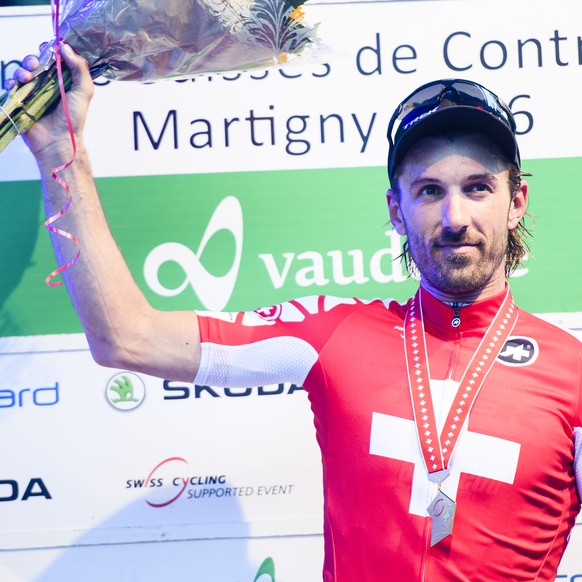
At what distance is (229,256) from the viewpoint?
251 cm

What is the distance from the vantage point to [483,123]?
182cm

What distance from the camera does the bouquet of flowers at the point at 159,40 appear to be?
1.66m

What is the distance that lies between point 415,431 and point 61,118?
102cm

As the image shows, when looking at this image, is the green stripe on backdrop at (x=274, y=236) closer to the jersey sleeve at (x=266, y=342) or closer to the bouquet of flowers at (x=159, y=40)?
the jersey sleeve at (x=266, y=342)

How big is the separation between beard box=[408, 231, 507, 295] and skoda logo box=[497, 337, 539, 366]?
0.51 feet

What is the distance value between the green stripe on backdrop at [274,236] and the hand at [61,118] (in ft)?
2.64

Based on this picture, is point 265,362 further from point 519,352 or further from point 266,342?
point 519,352

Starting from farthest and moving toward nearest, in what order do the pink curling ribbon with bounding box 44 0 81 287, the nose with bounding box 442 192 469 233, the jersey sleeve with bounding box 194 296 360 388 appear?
the jersey sleeve with bounding box 194 296 360 388
the nose with bounding box 442 192 469 233
the pink curling ribbon with bounding box 44 0 81 287

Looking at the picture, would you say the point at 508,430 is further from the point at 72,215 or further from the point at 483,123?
the point at 72,215

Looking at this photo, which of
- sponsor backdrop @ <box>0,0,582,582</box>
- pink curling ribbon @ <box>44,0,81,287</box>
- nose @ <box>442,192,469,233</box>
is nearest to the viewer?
pink curling ribbon @ <box>44,0,81,287</box>

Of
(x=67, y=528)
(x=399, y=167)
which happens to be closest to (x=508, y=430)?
(x=399, y=167)

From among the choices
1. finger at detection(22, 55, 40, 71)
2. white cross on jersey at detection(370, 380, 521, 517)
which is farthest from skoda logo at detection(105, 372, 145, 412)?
finger at detection(22, 55, 40, 71)

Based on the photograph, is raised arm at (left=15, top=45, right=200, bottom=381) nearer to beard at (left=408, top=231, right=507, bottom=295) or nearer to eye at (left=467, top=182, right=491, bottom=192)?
beard at (left=408, top=231, right=507, bottom=295)

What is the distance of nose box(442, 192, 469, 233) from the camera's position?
1.75 meters
